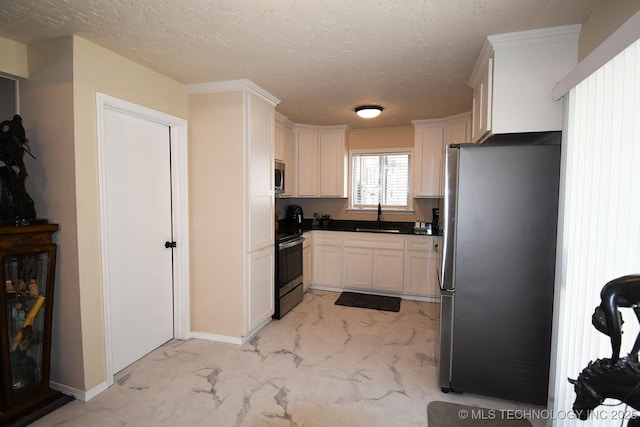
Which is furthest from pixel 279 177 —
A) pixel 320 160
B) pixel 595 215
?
pixel 595 215

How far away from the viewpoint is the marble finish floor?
2.04 m

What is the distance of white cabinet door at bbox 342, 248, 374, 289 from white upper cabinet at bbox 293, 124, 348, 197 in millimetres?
882

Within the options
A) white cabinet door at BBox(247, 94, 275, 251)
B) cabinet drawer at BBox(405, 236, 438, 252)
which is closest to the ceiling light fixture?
white cabinet door at BBox(247, 94, 275, 251)

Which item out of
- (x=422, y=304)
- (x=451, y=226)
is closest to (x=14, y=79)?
(x=451, y=226)

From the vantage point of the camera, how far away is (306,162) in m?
4.76

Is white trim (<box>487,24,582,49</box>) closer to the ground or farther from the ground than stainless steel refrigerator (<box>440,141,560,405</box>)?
farther from the ground

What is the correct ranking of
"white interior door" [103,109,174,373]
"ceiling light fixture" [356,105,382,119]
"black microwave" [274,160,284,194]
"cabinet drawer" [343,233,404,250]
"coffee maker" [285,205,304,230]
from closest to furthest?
1. "white interior door" [103,109,174,373]
2. "ceiling light fixture" [356,105,382,119]
3. "black microwave" [274,160,284,194]
4. "cabinet drawer" [343,233,404,250]
5. "coffee maker" [285,205,304,230]

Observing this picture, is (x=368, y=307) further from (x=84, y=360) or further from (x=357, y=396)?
(x=84, y=360)

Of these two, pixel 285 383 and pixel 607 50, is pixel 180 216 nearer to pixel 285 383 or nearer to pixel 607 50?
pixel 285 383

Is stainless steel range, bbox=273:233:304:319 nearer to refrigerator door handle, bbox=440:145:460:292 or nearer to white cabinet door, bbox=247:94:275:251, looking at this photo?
white cabinet door, bbox=247:94:275:251

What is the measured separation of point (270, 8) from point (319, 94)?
152 cm

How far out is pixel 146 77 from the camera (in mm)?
2588

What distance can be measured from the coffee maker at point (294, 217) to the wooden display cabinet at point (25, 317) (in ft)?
10.2

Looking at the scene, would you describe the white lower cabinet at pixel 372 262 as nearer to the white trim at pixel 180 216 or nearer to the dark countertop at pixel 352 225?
the dark countertop at pixel 352 225
